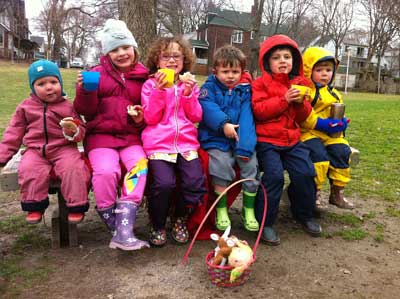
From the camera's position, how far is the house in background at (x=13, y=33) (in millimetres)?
42906

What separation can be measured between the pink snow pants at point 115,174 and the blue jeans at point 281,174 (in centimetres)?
102

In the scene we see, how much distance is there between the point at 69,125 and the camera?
10.0 feet

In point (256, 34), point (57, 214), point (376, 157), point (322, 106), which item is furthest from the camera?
point (256, 34)

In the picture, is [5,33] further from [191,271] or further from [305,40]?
[191,271]

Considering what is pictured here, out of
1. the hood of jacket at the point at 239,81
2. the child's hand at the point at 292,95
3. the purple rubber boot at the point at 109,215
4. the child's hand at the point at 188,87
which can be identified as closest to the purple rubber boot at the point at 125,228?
the purple rubber boot at the point at 109,215

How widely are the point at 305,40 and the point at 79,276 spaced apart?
48.6 meters

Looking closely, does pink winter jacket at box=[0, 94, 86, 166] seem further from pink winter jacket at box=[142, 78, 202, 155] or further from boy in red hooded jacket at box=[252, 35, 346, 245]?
boy in red hooded jacket at box=[252, 35, 346, 245]

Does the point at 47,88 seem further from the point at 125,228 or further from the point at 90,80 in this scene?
the point at 125,228

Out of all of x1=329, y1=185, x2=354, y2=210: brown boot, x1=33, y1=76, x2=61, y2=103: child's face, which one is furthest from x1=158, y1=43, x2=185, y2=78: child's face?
x1=329, y1=185, x2=354, y2=210: brown boot

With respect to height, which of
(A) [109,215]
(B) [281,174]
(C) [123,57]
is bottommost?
(A) [109,215]

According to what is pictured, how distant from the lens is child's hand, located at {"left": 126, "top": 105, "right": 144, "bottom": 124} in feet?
11.0

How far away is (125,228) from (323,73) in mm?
2342

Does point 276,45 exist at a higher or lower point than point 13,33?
lower

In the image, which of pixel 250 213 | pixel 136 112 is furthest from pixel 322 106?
pixel 136 112
